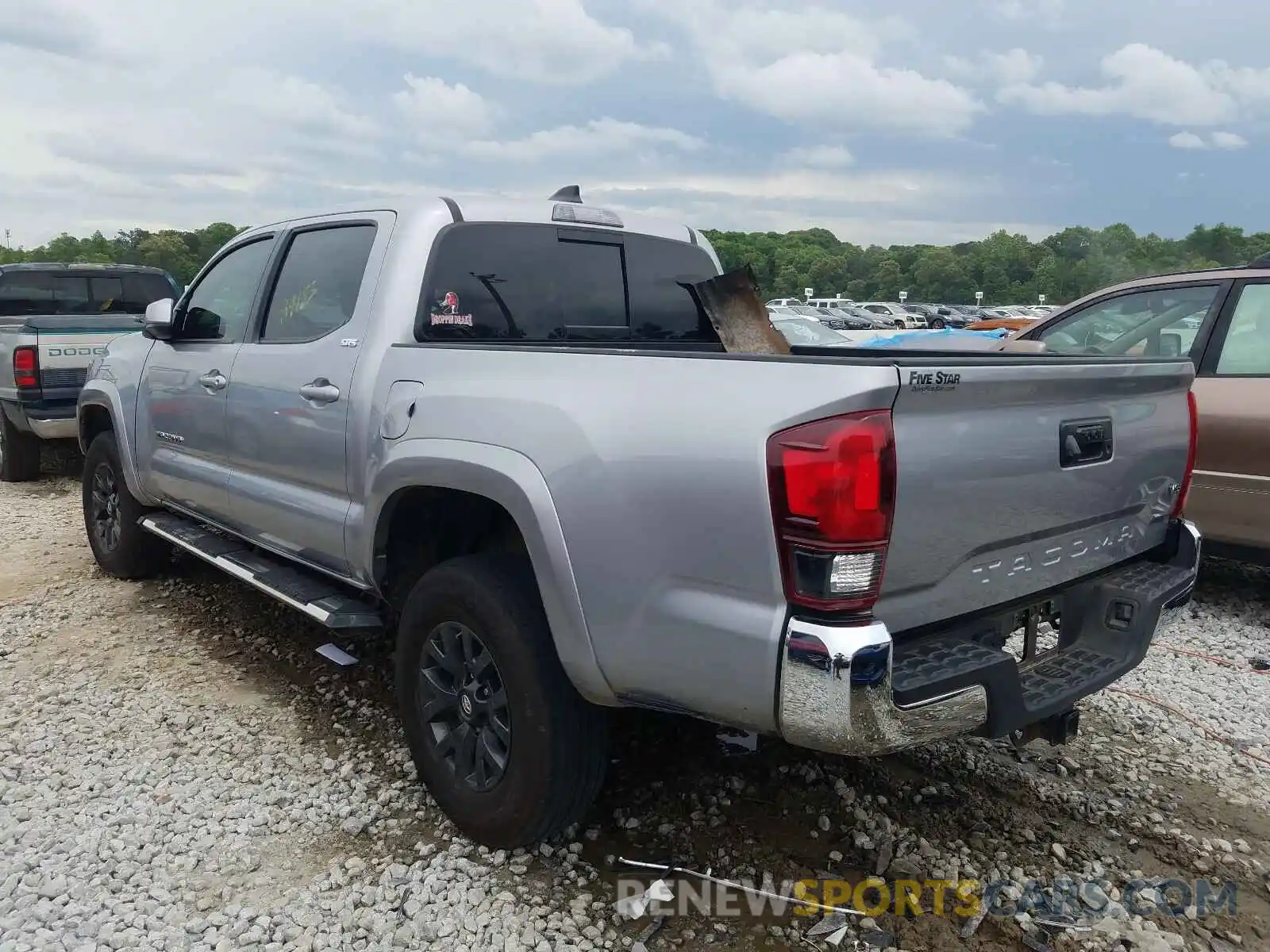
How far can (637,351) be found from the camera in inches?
96.4

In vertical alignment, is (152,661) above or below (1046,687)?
below

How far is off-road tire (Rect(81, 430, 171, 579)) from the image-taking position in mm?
5328

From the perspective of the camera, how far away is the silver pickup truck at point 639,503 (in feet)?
6.93

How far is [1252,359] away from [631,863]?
4064 millimetres

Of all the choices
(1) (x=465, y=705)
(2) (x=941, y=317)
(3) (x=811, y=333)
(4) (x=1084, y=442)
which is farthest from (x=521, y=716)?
(2) (x=941, y=317)

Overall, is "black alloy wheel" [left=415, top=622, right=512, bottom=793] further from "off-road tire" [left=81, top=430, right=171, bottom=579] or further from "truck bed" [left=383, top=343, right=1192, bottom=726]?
"off-road tire" [left=81, top=430, right=171, bottom=579]

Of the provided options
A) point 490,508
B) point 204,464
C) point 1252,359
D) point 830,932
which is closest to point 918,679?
point 830,932

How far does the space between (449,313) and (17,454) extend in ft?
23.5

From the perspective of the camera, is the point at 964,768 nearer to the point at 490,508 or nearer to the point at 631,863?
the point at 631,863

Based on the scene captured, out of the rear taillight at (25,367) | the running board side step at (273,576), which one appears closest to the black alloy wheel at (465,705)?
the running board side step at (273,576)

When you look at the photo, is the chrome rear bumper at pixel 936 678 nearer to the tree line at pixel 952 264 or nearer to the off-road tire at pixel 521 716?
the off-road tire at pixel 521 716

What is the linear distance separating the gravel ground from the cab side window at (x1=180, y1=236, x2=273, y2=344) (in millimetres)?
1512

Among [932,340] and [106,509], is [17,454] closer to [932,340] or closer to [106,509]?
[106,509]

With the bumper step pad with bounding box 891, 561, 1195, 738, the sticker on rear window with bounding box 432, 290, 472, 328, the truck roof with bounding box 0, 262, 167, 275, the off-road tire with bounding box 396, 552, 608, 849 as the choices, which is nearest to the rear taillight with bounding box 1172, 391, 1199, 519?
the bumper step pad with bounding box 891, 561, 1195, 738
